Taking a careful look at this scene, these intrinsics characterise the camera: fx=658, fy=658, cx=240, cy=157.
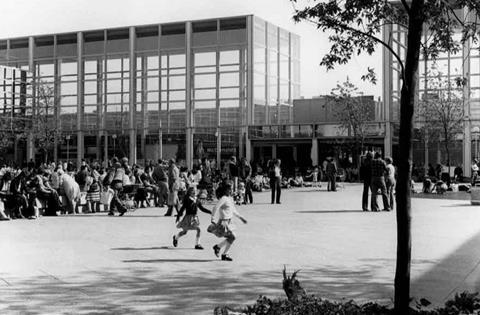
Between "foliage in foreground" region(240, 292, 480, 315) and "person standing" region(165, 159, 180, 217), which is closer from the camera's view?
"foliage in foreground" region(240, 292, 480, 315)

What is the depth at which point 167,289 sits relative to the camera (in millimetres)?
7719

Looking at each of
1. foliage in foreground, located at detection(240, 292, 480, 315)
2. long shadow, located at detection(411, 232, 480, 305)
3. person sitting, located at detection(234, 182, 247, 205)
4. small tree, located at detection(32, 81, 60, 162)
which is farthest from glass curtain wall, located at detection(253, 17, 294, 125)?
foliage in foreground, located at detection(240, 292, 480, 315)

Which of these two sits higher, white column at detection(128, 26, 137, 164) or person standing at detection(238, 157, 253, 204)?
white column at detection(128, 26, 137, 164)

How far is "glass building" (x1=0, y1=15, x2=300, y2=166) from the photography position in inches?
1730

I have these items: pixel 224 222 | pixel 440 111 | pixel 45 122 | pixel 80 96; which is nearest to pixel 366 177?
pixel 224 222

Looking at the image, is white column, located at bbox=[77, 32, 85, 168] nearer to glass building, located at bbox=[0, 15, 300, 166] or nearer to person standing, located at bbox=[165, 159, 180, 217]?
glass building, located at bbox=[0, 15, 300, 166]

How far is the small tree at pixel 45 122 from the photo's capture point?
42.8 m

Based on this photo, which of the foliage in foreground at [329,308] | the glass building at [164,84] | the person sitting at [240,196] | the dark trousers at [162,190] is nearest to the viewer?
the foliage in foreground at [329,308]

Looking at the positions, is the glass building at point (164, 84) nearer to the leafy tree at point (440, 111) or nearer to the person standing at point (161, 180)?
the leafy tree at point (440, 111)

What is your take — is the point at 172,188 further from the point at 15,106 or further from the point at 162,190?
the point at 15,106

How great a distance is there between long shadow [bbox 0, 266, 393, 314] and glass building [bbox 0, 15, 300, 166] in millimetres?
34758

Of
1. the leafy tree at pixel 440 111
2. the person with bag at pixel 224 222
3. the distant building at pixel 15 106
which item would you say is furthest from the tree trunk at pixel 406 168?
the distant building at pixel 15 106

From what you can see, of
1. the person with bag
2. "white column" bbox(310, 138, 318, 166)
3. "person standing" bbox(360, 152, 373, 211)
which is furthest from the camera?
"white column" bbox(310, 138, 318, 166)

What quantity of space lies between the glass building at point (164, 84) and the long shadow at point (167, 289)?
34.8 metres
